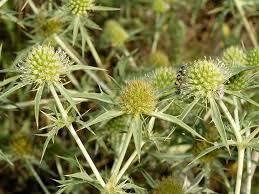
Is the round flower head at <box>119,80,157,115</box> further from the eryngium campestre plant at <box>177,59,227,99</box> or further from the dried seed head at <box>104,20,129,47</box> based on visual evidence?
the dried seed head at <box>104,20,129,47</box>

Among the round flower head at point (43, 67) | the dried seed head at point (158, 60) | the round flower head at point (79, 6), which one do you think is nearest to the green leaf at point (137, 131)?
the round flower head at point (43, 67)

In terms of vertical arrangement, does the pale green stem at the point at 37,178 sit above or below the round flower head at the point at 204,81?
below

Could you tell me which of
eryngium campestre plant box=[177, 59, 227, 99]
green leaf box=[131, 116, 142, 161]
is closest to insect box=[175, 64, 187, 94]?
eryngium campestre plant box=[177, 59, 227, 99]

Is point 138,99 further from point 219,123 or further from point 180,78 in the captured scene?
point 219,123

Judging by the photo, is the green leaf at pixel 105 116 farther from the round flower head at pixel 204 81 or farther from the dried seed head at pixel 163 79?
the dried seed head at pixel 163 79

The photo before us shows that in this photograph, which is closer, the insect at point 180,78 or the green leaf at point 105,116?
the green leaf at point 105,116

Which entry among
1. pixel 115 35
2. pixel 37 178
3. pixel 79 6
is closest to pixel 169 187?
pixel 37 178

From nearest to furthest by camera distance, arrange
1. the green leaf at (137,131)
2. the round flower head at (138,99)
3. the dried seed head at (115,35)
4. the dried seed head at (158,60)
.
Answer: the green leaf at (137,131), the round flower head at (138,99), the dried seed head at (158,60), the dried seed head at (115,35)
